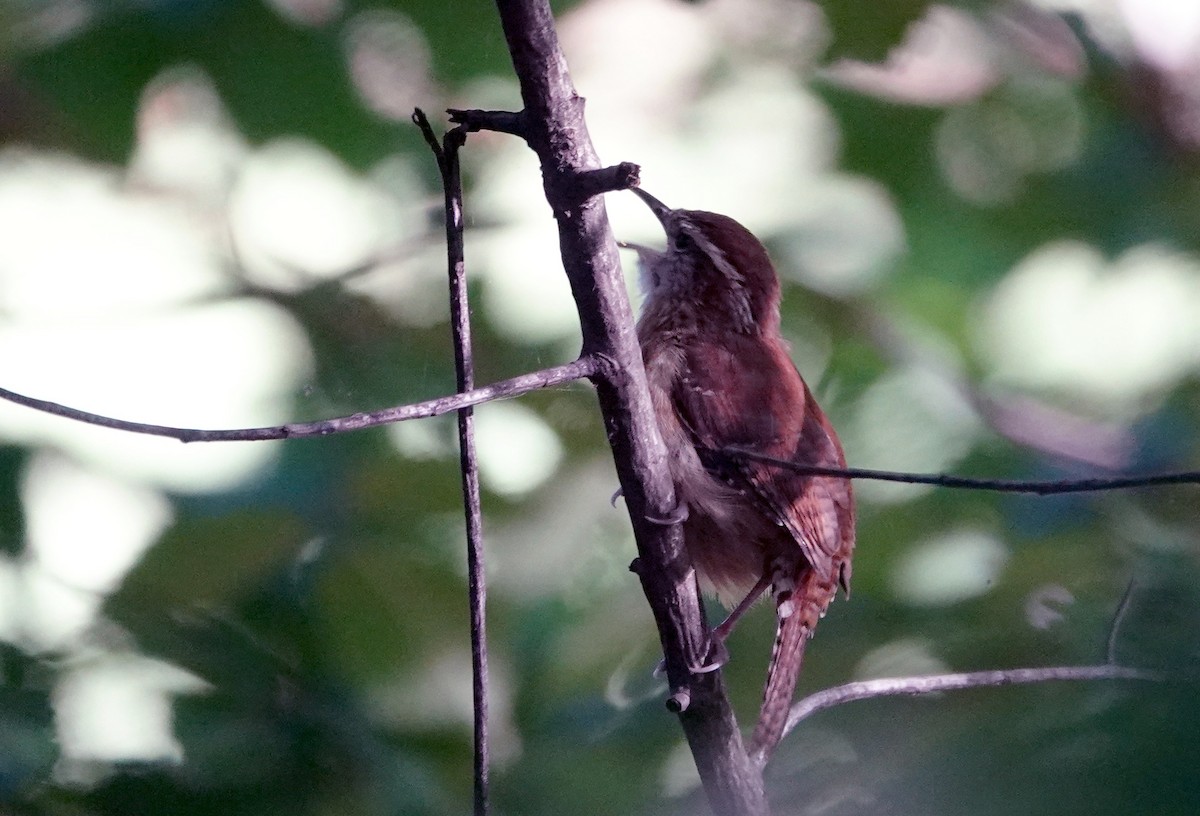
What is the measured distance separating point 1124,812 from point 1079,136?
4.72ft

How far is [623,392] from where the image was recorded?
132 cm

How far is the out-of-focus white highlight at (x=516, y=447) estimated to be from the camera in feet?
7.50

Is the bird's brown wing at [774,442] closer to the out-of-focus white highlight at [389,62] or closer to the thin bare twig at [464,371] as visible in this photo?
the thin bare twig at [464,371]

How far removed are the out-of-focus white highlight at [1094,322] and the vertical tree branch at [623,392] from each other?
3.76ft

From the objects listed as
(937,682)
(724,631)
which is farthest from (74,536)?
(937,682)

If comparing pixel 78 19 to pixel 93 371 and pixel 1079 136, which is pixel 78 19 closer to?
pixel 93 371

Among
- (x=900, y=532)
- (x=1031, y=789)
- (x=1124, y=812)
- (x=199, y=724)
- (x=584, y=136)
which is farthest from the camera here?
(x=900, y=532)

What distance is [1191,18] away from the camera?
2.40m

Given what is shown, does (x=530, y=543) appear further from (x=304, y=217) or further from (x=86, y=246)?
(x=86, y=246)

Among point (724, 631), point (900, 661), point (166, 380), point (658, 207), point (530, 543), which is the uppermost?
point (166, 380)

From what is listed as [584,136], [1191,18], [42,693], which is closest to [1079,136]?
[1191,18]

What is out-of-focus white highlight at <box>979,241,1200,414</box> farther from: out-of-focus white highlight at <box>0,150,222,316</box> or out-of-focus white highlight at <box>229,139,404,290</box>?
out-of-focus white highlight at <box>0,150,222,316</box>

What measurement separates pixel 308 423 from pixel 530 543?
1271 millimetres

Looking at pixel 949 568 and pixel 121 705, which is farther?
pixel 949 568
